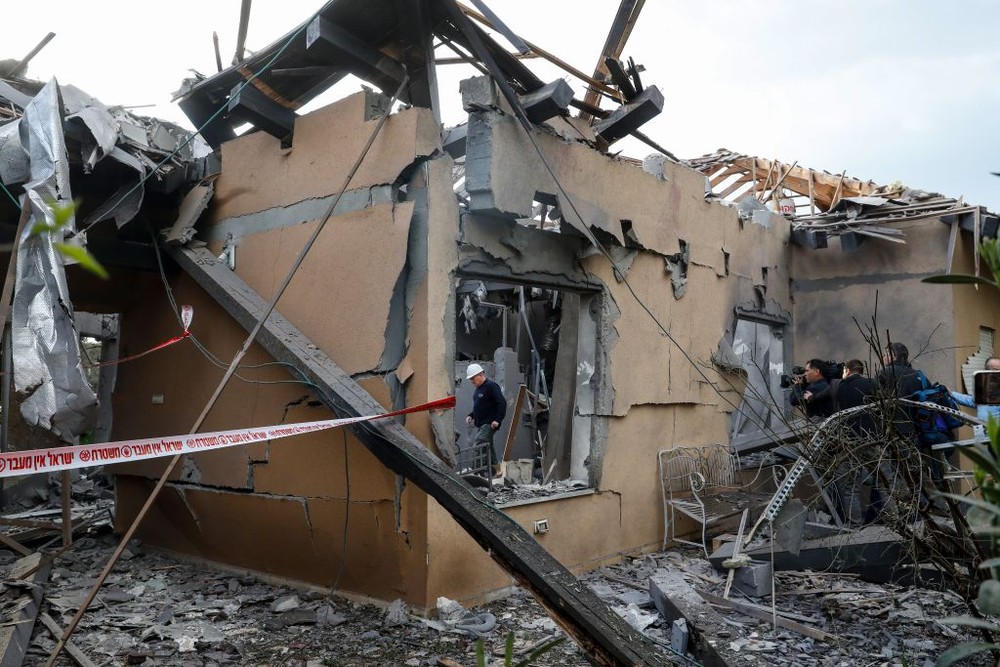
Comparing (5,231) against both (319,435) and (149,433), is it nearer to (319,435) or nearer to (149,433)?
(149,433)

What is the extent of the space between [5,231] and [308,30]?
9.02 feet

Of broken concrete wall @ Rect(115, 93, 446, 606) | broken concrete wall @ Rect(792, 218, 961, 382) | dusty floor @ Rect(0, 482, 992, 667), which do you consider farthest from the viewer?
broken concrete wall @ Rect(792, 218, 961, 382)

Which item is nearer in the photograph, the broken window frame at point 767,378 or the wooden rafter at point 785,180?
the broken window frame at point 767,378

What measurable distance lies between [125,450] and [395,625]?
77.7 inches

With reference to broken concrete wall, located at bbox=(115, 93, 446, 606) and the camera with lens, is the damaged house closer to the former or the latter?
broken concrete wall, located at bbox=(115, 93, 446, 606)

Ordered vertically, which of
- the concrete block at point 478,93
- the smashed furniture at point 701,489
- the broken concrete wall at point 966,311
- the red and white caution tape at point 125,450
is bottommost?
the smashed furniture at point 701,489

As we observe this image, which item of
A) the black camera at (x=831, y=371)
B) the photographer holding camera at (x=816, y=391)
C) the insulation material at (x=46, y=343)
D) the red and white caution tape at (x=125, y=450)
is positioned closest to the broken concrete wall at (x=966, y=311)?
the black camera at (x=831, y=371)

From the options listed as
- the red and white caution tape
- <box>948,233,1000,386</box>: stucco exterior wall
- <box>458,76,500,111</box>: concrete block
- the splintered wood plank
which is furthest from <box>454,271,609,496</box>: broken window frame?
<box>948,233,1000,386</box>: stucco exterior wall

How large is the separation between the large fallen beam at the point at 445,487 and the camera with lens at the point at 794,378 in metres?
4.56

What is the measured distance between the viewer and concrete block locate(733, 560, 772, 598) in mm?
→ 5410

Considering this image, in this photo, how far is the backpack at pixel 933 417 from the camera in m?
5.24

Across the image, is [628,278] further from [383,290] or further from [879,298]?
[879,298]

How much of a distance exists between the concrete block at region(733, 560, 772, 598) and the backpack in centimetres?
141

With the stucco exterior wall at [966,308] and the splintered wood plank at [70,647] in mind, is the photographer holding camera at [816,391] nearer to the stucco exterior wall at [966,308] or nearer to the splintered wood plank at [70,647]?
the stucco exterior wall at [966,308]
